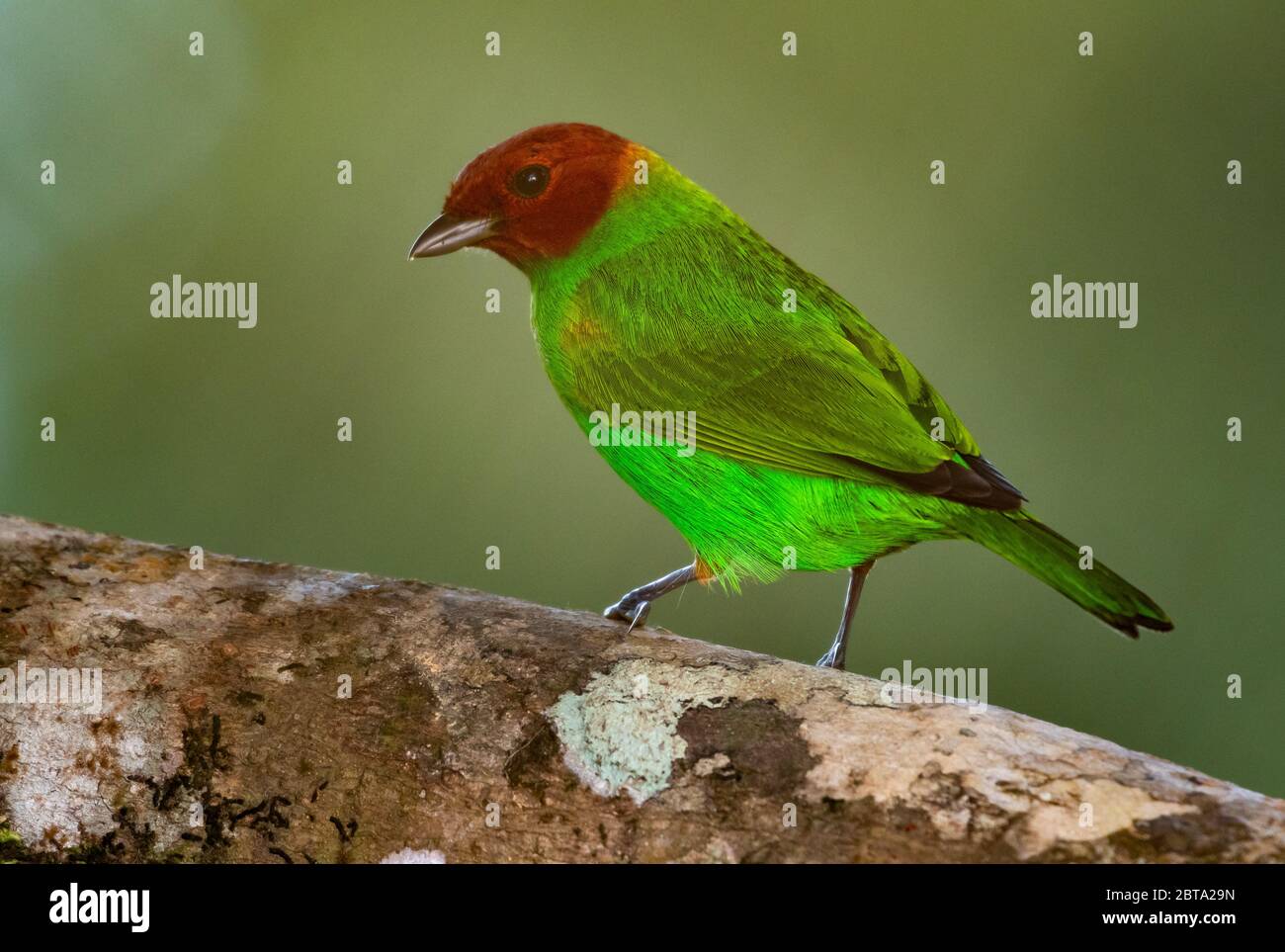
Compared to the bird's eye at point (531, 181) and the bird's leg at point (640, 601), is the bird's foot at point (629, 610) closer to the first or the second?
the bird's leg at point (640, 601)

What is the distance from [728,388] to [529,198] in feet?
2.88

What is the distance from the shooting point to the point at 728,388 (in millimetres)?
3289

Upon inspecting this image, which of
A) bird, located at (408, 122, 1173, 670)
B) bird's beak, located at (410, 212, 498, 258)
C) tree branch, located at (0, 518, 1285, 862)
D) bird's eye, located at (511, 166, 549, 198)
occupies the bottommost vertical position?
tree branch, located at (0, 518, 1285, 862)

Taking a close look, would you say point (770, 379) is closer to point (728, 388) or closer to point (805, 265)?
point (728, 388)

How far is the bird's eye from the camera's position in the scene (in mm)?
3631

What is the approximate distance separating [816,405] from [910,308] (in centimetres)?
274

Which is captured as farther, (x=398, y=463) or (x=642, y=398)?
(x=398, y=463)

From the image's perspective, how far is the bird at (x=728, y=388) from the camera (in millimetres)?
3080

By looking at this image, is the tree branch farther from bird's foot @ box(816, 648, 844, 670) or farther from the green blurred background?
the green blurred background

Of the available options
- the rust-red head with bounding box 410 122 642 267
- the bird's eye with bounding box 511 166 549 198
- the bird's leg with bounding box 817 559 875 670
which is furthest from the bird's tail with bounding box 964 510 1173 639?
the bird's eye with bounding box 511 166 549 198

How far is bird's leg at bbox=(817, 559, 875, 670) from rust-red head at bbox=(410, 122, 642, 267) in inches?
49.3
